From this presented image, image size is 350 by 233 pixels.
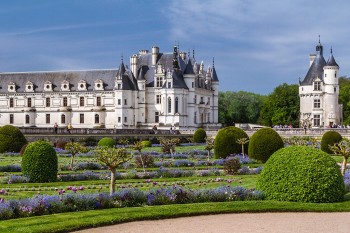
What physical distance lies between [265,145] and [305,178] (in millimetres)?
15380

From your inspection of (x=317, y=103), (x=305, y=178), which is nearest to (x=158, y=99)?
(x=317, y=103)

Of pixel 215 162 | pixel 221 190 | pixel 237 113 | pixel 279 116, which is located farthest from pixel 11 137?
pixel 237 113

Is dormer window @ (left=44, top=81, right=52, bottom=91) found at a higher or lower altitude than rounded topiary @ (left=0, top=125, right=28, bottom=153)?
higher

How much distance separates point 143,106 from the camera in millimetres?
72500

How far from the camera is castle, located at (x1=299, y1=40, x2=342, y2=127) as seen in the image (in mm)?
69812

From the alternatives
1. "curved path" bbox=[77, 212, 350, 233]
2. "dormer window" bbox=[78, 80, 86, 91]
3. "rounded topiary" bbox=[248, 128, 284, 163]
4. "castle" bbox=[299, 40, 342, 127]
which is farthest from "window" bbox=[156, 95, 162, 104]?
"curved path" bbox=[77, 212, 350, 233]

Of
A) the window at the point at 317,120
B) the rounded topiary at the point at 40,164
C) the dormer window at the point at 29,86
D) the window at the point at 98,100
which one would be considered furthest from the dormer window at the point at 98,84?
the rounded topiary at the point at 40,164

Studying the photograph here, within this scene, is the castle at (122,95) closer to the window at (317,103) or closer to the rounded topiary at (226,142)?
the window at (317,103)

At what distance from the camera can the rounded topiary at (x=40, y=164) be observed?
1983cm

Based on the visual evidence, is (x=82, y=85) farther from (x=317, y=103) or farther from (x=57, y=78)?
(x=317, y=103)

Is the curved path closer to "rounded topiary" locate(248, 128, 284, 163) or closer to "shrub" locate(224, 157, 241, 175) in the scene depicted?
"shrub" locate(224, 157, 241, 175)

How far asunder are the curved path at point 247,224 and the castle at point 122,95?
5482 centimetres

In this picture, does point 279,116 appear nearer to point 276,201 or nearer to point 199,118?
point 199,118

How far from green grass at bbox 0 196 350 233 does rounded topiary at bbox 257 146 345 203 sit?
34 cm
